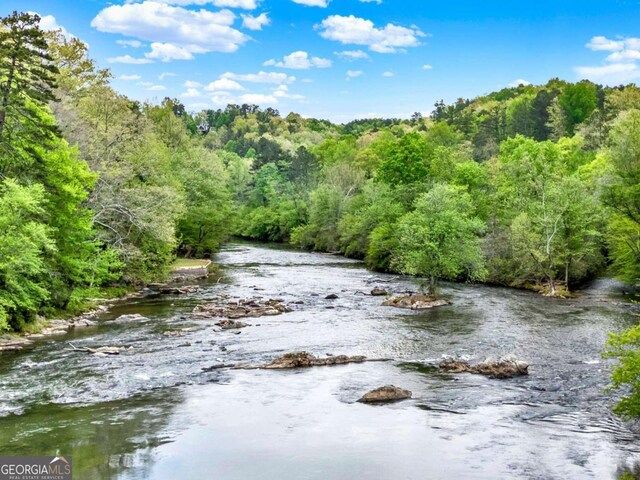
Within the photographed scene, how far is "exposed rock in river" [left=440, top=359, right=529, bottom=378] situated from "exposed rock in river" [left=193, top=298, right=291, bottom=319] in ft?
58.3

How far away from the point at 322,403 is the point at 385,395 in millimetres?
2652

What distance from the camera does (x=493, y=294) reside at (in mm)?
55344

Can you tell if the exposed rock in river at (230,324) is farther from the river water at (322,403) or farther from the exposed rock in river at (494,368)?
the exposed rock in river at (494,368)

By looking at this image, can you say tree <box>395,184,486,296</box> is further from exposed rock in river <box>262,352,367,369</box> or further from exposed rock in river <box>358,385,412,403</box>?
exposed rock in river <box>358,385,412,403</box>

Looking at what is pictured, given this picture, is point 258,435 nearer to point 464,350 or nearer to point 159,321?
point 464,350

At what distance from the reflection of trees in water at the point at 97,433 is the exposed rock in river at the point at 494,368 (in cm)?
1328

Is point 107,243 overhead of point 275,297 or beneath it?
overhead

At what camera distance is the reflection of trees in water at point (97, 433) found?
18.9 meters

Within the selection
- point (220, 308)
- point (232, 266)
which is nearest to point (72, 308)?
point (220, 308)

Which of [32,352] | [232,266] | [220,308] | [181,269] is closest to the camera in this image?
[32,352]

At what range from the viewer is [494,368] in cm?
2950

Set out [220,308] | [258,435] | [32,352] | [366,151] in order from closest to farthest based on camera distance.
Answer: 1. [258,435]
2. [32,352]
3. [220,308]
4. [366,151]

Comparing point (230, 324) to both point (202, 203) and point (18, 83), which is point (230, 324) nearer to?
point (18, 83)

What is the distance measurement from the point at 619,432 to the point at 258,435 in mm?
12648
